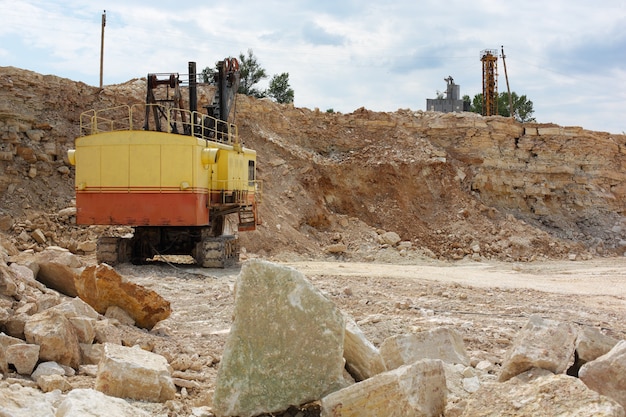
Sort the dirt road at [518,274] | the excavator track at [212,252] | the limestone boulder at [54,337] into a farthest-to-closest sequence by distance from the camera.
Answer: the excavator track at [212,252] → the dirt road at [518,274] → the limestone boulder at [54,337]

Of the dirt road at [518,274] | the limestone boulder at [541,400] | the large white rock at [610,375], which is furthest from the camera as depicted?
the dirt road at [518,274]

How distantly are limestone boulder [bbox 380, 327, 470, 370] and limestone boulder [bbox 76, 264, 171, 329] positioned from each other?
3159 mm

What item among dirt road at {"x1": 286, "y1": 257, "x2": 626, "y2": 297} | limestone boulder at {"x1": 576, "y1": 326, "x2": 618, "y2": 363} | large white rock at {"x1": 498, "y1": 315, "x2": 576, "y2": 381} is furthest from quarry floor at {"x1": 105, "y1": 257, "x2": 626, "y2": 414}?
large white rock at {"x1": 498, "y1": 315, "x2": 576, "y2": 381}

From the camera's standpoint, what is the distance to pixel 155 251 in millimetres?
17234

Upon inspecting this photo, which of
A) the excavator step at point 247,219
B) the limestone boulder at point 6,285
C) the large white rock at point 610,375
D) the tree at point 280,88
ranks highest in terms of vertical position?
the tree at point 280,88

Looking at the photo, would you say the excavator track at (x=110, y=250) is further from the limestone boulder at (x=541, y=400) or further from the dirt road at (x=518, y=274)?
the limestone boulder at (x=541, y=400)

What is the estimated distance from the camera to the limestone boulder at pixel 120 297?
26.4 feet

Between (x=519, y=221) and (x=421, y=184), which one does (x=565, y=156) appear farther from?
(x=421, y=184)

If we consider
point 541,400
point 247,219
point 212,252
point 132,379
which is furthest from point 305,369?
point 247,219

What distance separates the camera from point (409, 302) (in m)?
10.7

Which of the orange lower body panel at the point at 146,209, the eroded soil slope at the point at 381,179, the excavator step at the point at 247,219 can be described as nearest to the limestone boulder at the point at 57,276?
the orange lower body panel at the point at 146,209

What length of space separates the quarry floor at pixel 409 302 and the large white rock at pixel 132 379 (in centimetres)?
15

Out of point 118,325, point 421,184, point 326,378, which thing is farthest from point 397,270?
point 326,378

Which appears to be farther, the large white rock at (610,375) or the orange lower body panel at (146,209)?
the orange lower body panel at (146,209)
